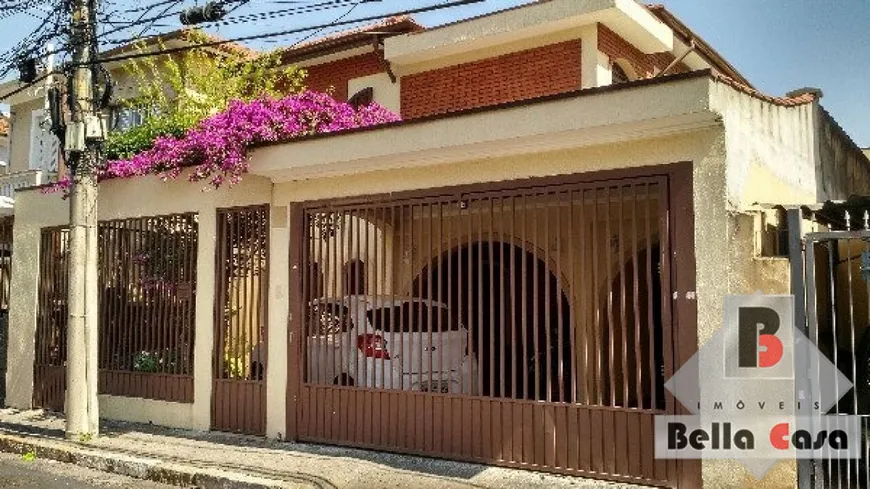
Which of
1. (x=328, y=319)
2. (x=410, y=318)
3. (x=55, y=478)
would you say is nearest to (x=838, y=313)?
(x=410, y=318)

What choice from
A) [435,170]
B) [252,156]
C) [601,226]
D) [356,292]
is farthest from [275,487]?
[601,226]

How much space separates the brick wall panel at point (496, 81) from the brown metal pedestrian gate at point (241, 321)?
14.9 ft

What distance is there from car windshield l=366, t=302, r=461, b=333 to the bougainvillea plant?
2375 millimetres

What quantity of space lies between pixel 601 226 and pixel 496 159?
229cm

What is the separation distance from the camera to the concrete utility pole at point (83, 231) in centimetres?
909

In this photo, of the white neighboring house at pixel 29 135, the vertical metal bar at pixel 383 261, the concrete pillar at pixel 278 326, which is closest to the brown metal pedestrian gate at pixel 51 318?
the concrete pillar at pixel 278 326

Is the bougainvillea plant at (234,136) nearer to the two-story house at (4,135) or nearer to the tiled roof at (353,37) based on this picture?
the tiled roof at (353,37)

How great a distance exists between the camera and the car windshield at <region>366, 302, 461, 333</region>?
7.95 metres

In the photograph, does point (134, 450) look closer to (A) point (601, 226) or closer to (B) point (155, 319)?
(B) point (155, 319)

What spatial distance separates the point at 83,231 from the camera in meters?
9.26

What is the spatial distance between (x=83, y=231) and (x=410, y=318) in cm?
460

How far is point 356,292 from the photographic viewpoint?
8391 millimetres

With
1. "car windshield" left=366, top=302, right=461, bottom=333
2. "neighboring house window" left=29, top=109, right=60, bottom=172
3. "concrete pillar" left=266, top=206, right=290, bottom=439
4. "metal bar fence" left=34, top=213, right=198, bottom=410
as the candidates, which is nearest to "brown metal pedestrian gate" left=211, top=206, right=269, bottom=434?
"concrete pillar" left=266, top=206, right=290, bottom=439

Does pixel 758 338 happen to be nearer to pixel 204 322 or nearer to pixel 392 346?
pixel 392 346
